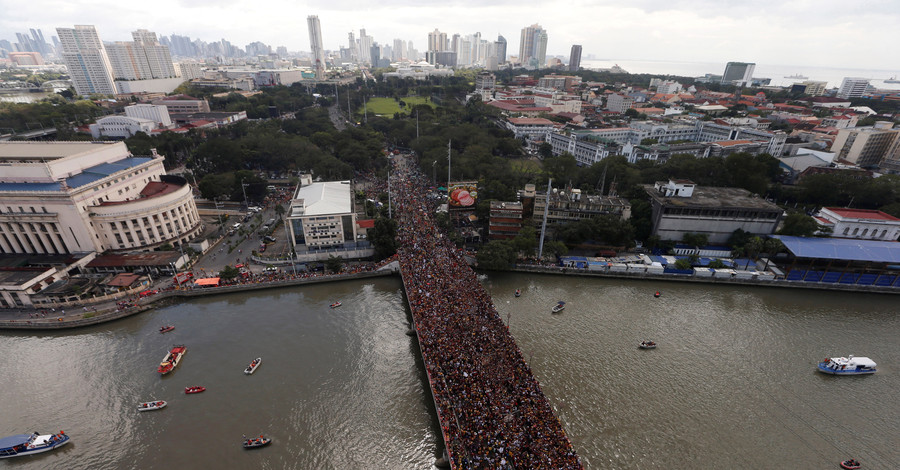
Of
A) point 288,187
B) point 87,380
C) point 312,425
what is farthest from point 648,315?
point 288,187

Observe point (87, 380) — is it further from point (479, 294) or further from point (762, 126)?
point (762, 126)

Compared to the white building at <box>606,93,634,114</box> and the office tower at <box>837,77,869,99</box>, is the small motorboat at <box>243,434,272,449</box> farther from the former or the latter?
the office tower at <box>837,77,869,99</box>

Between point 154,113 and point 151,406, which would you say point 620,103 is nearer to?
point 154,113

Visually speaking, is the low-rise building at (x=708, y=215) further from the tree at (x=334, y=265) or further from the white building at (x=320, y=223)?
the tree at (x=334, y=265)

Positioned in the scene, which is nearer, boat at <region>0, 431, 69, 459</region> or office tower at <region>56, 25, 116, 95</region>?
boat at <region>0, 431, 69, 459</region>

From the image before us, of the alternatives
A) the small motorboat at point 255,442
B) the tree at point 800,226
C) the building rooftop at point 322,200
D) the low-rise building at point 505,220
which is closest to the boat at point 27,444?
the small motorboat at point 255,442

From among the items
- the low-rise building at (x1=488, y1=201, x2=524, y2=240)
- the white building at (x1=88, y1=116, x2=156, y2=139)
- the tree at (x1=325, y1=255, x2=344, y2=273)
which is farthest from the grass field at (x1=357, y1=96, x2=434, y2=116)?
the tree at (x1=325, y1=255, x2=344, y2=273)
